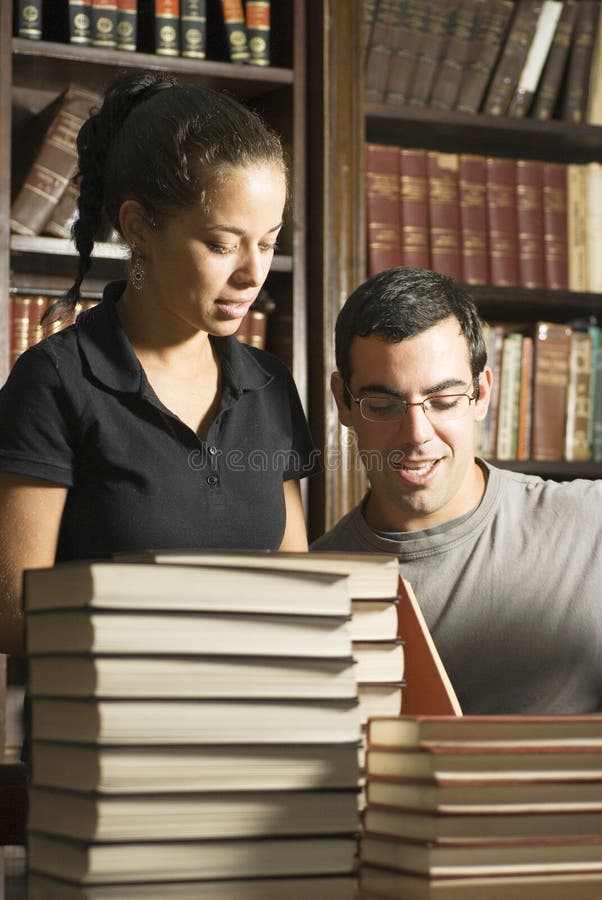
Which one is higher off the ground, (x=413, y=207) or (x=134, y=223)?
(x=413, y=207)

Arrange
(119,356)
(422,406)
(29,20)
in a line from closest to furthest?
(119,356), (422,406), (29,20)

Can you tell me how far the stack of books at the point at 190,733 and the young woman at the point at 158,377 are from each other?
472 millimetres

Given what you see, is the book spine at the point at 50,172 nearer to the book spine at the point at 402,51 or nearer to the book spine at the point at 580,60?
the book spine at the point at 402,51

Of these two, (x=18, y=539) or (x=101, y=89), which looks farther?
(x=101, y=89)

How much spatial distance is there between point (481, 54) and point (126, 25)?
82 centimetres

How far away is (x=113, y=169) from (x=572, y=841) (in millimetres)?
882

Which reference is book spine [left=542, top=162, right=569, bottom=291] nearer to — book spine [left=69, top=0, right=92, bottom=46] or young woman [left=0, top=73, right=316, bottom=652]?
book spine [left=69, top=0, right=92, bottom=46]

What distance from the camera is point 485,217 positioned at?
9.00ft

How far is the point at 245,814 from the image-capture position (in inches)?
27.5

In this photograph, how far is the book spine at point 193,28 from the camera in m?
2.48

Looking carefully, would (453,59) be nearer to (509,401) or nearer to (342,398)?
(509,401)

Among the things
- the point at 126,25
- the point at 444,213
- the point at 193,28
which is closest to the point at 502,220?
the point at 444,213

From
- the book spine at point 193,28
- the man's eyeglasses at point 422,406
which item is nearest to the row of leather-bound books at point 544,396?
the book spine at point 193,28

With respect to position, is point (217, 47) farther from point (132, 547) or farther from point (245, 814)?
point (245, 814)
